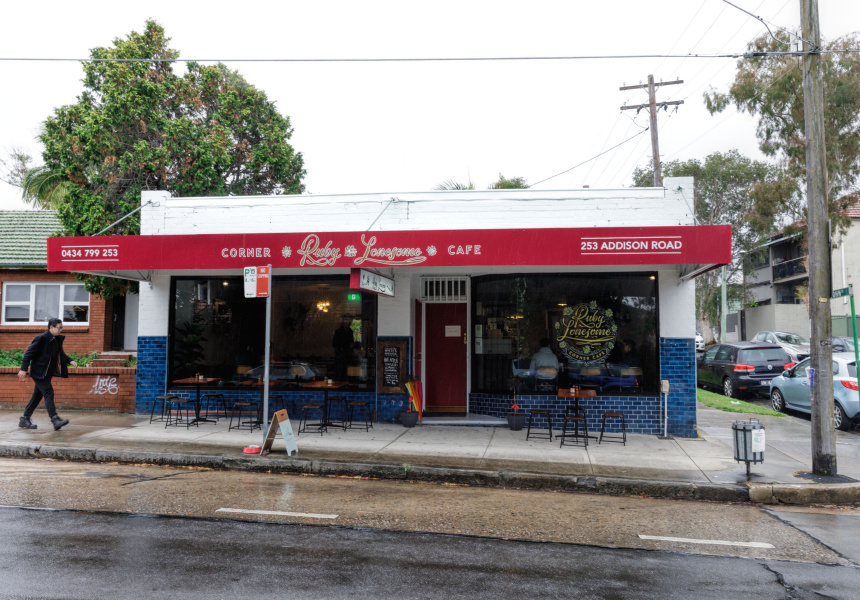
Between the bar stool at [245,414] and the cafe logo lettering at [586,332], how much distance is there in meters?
5.69

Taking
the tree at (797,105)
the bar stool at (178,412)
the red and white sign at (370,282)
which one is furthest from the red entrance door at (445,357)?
the tree at (797,105)

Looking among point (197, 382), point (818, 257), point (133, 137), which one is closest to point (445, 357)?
point (197, 382)

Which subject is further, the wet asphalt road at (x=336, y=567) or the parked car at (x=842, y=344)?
the parked car at (x=842, y=344)

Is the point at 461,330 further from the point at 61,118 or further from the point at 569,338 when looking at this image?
the point at 61,118

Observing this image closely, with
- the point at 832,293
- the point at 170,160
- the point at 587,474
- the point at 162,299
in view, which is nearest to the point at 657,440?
the point at 587,474

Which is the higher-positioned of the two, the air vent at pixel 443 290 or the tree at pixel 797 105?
the tree at pixel 797 105

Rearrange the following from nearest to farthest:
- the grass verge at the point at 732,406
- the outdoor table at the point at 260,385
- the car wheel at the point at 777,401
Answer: the outdoor table at the point at 260,385, the grass verge at the point at 732,406, the car wheel at the point at 777,401

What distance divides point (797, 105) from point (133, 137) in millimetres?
21758

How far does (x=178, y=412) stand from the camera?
11.9 metres

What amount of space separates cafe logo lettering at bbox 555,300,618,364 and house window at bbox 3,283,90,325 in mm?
13712

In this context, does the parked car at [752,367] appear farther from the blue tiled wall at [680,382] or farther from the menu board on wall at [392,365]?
the menu board on wall at [392,365]

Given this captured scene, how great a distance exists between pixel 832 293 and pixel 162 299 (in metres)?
11.4

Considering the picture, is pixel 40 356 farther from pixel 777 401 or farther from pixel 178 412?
pixel 777 401

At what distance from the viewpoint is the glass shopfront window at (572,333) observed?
11.5 metres
